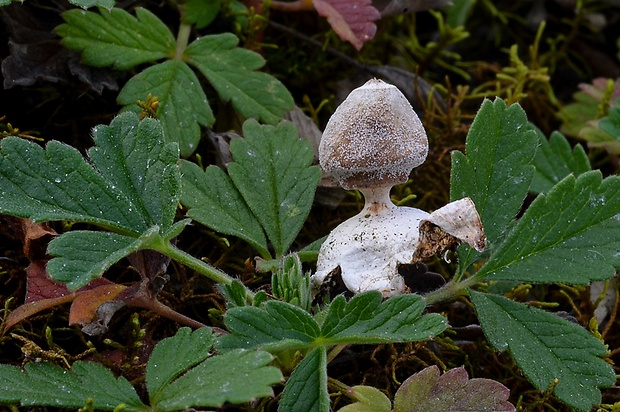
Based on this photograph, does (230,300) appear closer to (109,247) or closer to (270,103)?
(109,247)

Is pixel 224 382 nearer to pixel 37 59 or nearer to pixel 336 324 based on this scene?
pixel 336 324

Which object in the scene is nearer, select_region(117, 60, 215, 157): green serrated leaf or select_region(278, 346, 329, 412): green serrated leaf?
select_region(278, 346, 329, 412): green serrated leaf

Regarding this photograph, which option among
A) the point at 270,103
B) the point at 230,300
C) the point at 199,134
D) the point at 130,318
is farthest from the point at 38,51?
the point at 230,300

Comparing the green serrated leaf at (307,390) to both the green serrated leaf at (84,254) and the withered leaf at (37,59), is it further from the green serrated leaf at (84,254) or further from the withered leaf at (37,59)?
the withered leaf at (37,59)

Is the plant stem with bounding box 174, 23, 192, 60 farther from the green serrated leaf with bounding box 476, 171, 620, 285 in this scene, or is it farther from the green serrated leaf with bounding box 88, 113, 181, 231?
the green serrated leaf with bounding box 476, 171, 620, 285

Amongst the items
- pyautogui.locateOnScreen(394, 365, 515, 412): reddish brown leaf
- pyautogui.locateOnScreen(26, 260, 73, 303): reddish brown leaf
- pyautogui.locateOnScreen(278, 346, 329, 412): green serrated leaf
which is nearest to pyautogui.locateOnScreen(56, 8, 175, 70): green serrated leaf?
pyautogui.locateOnScreen(26, 260, 73, 303): reddish brown leaf

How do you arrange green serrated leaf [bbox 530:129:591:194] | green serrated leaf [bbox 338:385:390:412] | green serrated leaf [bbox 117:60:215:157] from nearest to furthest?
green serrated leaf [bbox 338:385:390:412], green serrated leaf [bbox 117:60:215:157], green serrated leaf [bbox 530:129:591:194]
